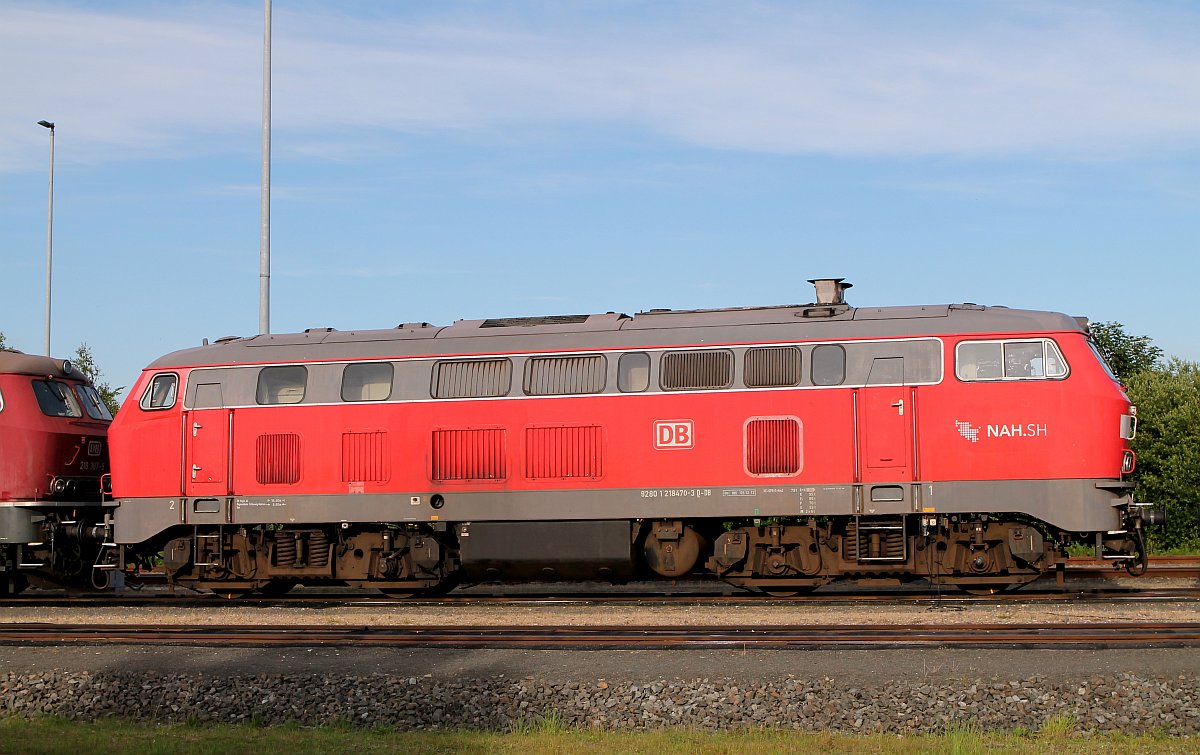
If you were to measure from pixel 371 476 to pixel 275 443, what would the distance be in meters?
1.89

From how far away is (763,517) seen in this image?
19.6 m

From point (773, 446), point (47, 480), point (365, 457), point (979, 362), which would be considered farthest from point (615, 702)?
point (47, 480)

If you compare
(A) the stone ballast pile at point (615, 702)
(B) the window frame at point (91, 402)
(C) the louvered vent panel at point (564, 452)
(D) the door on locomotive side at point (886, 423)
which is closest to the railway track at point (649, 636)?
(A) the stone ballast pile at point (615, 702)

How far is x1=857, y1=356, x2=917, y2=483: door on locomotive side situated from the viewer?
18656mm

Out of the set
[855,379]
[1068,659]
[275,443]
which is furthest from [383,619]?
[1068,659]

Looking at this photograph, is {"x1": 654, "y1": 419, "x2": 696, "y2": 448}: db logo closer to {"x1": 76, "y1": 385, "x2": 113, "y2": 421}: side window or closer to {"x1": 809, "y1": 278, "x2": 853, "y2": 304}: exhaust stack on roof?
{"x1": 809, "y1": 278, "x2": 853, "y2": 304}: exhaust stack on roof

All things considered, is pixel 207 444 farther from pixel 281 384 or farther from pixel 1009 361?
pixel 1009 361

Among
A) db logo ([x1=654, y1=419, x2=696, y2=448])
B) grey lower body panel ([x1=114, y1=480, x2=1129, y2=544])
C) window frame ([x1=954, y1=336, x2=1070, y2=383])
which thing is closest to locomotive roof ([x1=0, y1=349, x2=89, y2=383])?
grey lower body panel ([x1=114, y1=480, x2=1129, y2=544])

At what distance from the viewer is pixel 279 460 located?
2100 centimetres

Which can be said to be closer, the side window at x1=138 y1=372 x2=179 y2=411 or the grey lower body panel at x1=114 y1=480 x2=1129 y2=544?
the grey lower body panel at x1=114 y1=480 x2=1129 y2=544

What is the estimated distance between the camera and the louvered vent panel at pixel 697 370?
63.5ft

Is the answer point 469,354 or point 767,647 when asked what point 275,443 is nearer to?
point 469,354

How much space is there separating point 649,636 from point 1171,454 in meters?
23.0

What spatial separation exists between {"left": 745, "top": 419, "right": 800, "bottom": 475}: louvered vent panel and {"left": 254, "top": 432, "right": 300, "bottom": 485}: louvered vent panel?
771cm
